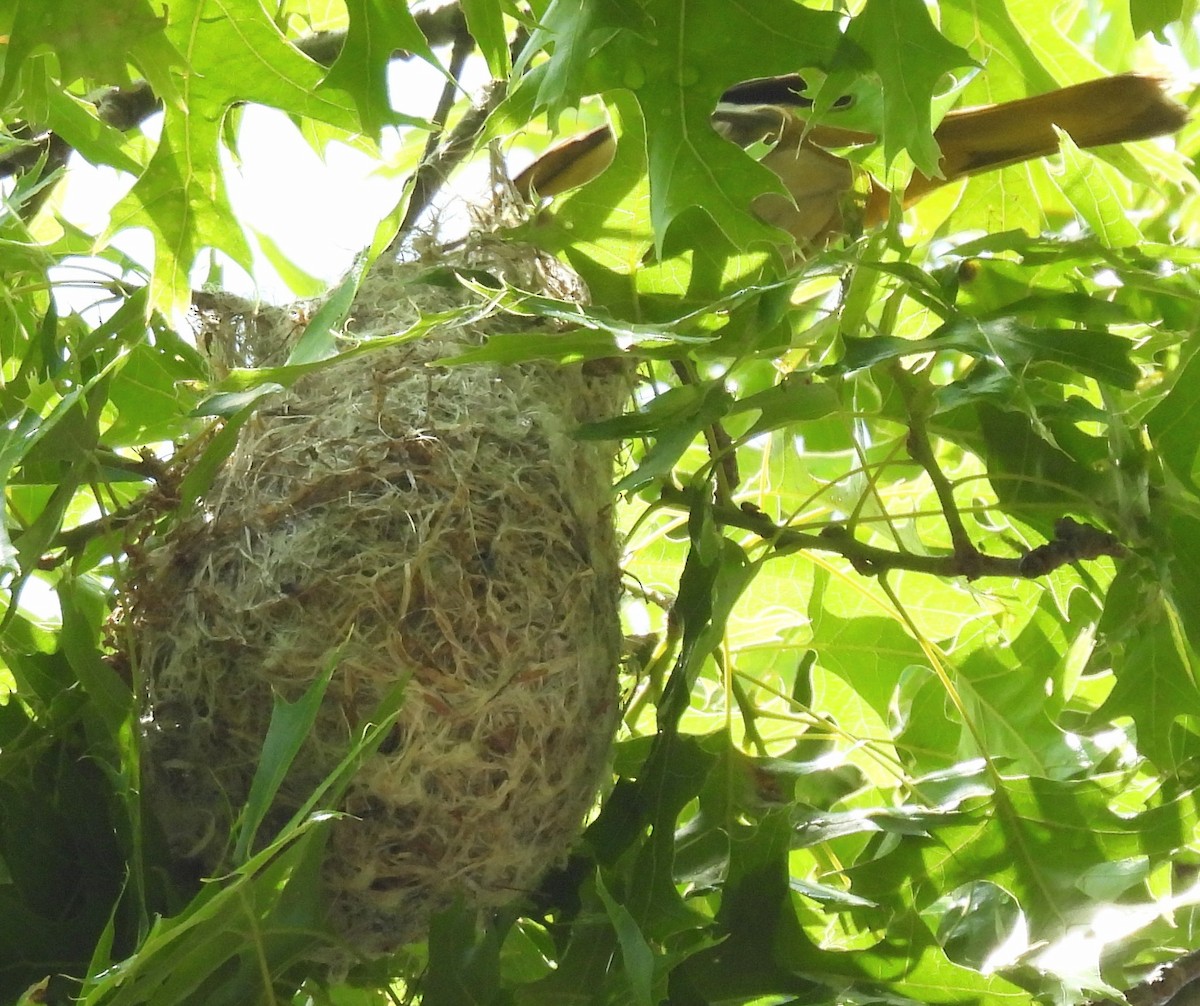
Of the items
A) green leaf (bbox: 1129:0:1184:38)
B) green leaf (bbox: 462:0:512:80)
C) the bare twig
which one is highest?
green leaf (bbox: 462:0:512:80)

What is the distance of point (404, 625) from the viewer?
2.77 ft

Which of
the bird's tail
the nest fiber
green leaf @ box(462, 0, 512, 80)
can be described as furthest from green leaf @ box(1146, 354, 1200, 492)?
green leaf @ box(462, 0, 512, 80)

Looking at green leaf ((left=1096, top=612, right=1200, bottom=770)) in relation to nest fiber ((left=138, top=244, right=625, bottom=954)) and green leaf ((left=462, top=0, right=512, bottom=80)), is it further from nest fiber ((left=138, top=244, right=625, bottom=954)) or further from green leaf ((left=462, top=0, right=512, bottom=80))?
green leaf ((left=462, top=0, right=512, bottom=80))

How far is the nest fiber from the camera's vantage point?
0.85 meters

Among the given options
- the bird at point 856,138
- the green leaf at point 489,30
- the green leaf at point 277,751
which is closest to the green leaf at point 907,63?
the bird at point 856,138

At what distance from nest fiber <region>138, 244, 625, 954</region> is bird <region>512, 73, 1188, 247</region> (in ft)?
0.86

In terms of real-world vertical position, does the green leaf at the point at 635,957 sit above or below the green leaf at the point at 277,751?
below

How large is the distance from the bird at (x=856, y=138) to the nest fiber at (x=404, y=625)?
0.86 ft

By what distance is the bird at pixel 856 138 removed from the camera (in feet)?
3.29

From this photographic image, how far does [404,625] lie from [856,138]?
22.4 inches

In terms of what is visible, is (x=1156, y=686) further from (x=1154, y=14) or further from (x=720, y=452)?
(x=1154, y=14)

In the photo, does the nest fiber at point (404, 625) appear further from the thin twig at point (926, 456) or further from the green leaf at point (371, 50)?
the thin twig at point (926, 456)

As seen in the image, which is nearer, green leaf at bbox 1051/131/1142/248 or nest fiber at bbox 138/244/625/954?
nest fiber at bbox 138/244/625/954

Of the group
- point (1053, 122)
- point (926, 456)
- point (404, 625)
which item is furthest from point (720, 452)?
point (1053, 122)
